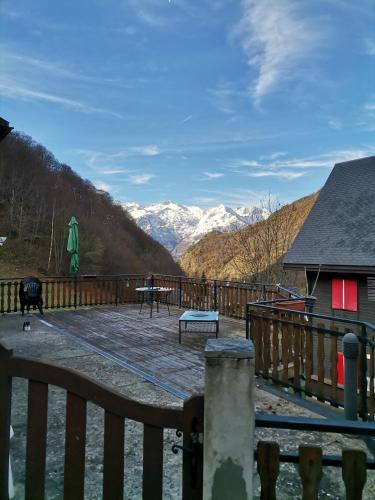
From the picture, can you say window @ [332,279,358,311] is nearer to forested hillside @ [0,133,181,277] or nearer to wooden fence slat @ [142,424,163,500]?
wooden fence slat @ [142,424,163,500]

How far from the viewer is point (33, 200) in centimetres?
3222

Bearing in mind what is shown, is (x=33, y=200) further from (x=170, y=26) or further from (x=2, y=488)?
(x=2, y=488)

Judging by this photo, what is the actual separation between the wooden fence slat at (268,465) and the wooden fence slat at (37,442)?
987 millimetres

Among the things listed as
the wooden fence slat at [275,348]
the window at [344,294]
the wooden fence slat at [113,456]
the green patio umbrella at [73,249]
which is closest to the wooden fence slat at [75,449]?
the wooden fence slat at [113,456]

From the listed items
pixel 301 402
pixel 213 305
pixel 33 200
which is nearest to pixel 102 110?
pixel 33 200

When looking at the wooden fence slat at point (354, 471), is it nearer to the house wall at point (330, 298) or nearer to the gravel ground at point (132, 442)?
the gravel ground at point (132, 442)

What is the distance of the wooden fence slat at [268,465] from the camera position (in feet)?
4.50

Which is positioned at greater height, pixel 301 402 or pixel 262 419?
pixel 262 419

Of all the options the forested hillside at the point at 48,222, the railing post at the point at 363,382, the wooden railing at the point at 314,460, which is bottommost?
the railing post at the point at 363,382

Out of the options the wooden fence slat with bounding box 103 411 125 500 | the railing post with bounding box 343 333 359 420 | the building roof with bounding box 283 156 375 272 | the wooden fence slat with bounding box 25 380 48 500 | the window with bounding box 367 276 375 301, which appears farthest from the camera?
the building roof with bounding box 283 156 375 272

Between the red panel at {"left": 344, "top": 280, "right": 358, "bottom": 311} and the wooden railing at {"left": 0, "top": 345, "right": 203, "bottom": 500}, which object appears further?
the red panel at {"left": 344, "top": 280, "right": 358, "bottom": 311}

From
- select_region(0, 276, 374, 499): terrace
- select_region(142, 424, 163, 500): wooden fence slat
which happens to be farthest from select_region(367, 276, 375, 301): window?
select_region(142, 424, 163, 500): wooden fence slat

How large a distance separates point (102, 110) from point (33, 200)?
12.0 m

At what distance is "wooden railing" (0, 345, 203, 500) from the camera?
1.43 metres
